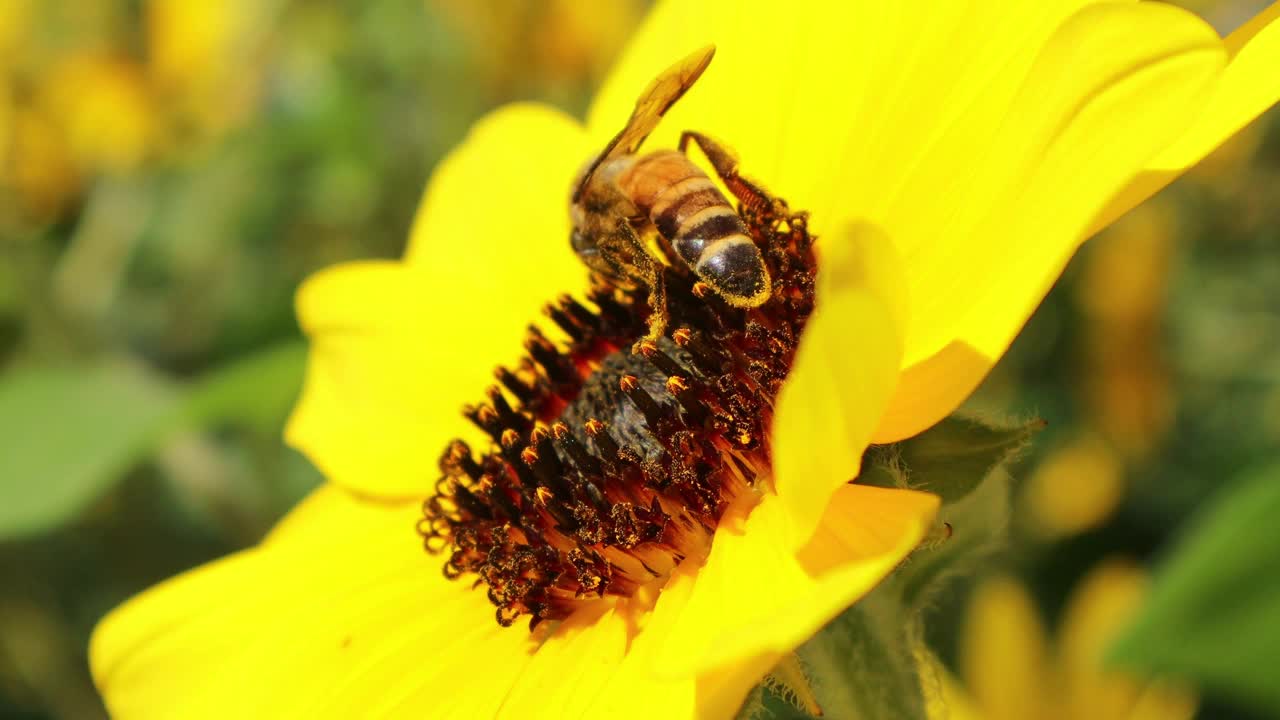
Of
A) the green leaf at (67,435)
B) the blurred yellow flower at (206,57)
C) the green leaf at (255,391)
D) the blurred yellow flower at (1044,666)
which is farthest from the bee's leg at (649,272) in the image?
the blurred yellow flower at (206,57)

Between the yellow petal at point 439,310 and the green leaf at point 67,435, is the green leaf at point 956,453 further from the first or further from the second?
the green leaf at point 67,435

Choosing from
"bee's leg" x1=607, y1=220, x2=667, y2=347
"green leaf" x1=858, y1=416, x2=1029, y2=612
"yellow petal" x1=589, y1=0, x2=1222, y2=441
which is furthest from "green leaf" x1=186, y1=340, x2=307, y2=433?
"green leaf" x1=858, y1=416, x2=1029, y2=612

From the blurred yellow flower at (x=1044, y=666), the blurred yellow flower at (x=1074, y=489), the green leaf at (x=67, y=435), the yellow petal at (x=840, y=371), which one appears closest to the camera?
the yellow petal at (x=840, y=371)

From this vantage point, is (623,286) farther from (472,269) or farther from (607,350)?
(472,269)

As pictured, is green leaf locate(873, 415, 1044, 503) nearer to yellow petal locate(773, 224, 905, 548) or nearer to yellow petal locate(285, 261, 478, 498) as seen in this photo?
yellow petal locate(773, 224, 905, 548)

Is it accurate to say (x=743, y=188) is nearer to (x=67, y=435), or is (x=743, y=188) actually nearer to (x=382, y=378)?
(x=382, y=378)

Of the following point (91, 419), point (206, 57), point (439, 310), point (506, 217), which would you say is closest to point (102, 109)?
point (206, 57)
